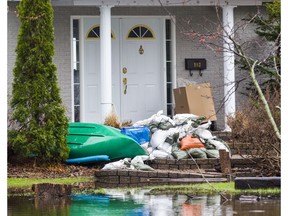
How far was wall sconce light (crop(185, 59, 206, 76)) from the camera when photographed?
20734 mm

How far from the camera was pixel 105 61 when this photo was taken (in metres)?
19.0

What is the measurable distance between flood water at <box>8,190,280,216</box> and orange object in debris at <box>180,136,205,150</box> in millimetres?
3879

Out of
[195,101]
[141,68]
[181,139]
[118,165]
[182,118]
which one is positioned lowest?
[118,165]

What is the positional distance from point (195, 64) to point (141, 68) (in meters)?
1.36

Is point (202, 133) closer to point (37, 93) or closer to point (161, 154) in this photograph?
point (161, 154)

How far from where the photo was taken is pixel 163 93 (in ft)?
68.2

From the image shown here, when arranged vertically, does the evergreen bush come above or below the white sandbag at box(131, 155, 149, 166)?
above

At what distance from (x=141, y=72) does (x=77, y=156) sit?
185 inches

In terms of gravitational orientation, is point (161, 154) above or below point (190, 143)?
below

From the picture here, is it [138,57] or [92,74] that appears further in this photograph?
[138,57]

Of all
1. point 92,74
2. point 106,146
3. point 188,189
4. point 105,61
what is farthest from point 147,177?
point 92,74

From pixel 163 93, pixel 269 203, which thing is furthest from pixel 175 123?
pixel 269 203

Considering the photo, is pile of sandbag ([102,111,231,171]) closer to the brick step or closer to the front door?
the brick step

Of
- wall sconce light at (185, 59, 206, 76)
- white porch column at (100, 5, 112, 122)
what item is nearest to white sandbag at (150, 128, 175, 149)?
white porch column at (100, 5, 112, 122)
